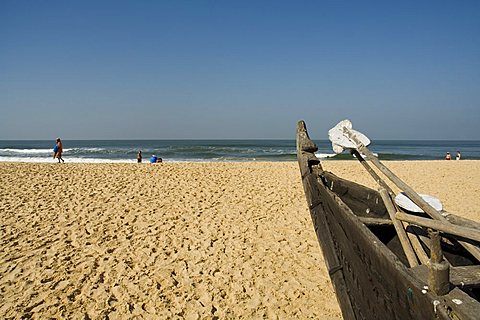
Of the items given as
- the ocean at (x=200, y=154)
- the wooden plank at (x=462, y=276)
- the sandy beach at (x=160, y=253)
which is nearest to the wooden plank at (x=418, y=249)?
the wooden plank at (x=462, y=276)

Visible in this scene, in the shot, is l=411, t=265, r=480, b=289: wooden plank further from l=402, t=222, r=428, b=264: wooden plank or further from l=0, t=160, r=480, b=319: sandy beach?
l=0, t=160, r=480, b=319: sandy beach

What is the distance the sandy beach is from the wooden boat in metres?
1.17

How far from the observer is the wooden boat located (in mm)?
1327

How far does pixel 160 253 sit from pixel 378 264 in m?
4.00

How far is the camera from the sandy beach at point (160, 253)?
12.0 ft

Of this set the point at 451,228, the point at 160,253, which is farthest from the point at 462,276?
the point at 160,253

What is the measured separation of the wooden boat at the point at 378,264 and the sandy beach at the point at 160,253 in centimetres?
117

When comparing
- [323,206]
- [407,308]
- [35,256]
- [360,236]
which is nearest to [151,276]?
[35,256]

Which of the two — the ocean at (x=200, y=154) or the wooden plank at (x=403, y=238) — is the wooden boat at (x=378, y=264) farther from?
the ocean at (x=200, y=154)

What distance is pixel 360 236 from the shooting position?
202cm

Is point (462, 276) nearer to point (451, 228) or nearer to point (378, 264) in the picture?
point (451, 228)

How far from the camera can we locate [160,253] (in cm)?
502

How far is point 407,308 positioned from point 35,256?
5.28 metres

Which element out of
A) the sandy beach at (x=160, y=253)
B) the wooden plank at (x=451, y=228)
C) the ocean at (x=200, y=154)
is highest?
the wooden plank at (x=451, y=228)
